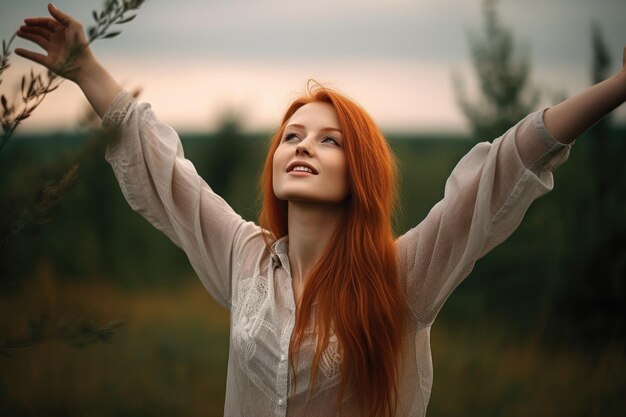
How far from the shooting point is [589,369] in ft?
16.6

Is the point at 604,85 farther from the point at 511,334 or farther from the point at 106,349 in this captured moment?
the point at 511,334

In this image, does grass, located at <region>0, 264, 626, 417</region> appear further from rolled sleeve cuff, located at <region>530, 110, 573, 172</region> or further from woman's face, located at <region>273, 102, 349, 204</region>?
rolled sleeve cuff, located at <region>530, 110, 573, 172</region>

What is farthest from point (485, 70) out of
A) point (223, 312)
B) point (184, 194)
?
point (184, 194)

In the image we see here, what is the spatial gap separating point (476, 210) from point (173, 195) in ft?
2.90

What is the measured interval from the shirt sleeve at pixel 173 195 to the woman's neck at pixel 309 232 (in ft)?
0.58

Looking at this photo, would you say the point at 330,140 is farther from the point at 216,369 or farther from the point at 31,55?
the point at 216,369

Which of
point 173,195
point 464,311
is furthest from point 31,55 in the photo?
point 464,311

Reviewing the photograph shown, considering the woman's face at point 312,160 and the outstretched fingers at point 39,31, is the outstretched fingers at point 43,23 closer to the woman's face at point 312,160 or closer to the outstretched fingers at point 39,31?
the outstretched fingers at point 39,31

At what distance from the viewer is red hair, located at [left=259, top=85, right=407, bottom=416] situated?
5.54ft

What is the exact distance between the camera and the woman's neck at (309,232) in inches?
73.2

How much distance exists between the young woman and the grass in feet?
6.70

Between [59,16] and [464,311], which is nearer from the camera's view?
[59,16]

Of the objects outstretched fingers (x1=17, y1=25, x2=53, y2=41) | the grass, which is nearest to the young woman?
outstretched fingers (x1=17, y1=25, x2=53, y2=41)

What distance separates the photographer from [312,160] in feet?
5.87
